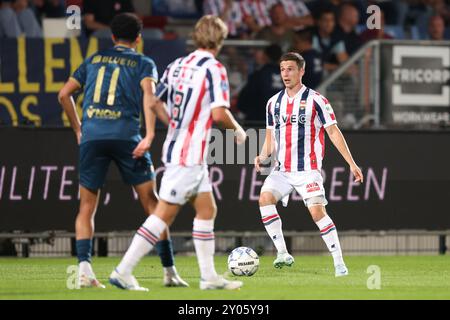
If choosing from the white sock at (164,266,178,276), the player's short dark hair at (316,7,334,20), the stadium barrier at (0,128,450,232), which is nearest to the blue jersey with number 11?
the white sock at (164,266,178,276)

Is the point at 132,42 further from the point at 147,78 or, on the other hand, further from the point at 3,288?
the point at 3,288

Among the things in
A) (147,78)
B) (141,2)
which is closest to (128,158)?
(147,78)

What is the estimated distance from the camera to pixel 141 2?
20.6 metres

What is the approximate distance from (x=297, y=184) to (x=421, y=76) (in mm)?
5351

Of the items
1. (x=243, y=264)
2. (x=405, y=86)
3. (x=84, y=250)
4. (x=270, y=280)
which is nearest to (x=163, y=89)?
(x=84, y=250)

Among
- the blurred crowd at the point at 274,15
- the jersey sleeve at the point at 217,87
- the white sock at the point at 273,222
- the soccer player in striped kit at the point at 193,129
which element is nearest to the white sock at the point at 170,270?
the soccer player in striped kit at the point at 193,129

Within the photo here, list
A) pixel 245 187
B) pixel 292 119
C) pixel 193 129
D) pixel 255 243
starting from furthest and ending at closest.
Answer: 1. pixel 255 243
2. pixel 245 187
3. pixel 292 119
4. pixel 193 129

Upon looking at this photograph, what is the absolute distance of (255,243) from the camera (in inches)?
635

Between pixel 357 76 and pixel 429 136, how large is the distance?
195cm

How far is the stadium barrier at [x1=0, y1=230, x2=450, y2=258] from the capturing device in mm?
15508

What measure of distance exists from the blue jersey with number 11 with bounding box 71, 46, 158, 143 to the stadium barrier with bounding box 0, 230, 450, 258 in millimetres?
5640

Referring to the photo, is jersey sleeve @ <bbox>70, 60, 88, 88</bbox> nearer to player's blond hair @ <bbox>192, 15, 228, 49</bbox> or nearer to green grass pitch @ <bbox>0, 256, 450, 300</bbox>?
player's blond hair @ <bbox>192, 15, 228, 49</bbox>

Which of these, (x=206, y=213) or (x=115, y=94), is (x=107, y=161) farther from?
(x=206, y=213)

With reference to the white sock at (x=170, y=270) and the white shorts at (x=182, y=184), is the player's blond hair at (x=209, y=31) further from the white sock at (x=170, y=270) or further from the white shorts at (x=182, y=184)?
the white sock at (x=170, y=270)
